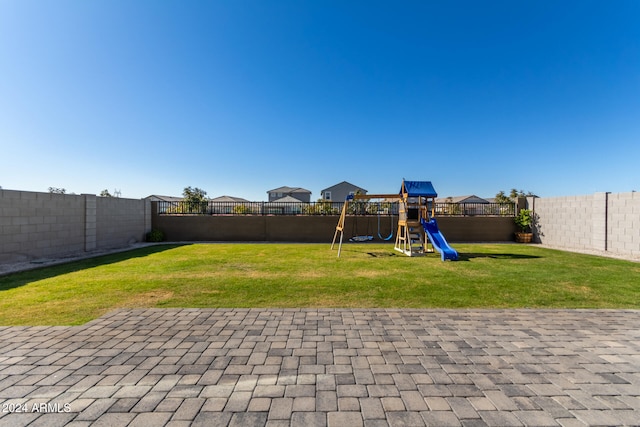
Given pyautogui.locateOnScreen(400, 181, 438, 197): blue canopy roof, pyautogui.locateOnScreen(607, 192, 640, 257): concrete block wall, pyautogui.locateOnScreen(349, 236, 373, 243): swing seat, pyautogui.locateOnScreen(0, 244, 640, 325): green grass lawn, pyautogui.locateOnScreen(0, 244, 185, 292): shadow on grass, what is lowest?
pyautogui.locateOnScreen(0, 244, 185, 292): shadow on grass

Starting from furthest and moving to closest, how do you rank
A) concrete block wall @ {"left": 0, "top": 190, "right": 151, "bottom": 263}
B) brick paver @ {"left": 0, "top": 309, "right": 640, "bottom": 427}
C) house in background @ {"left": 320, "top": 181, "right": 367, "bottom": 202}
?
1. house in background @ {"left": 320, "top": 181, "right": 367, "bottom": 202}
2. concrete block wall @ {"left": 0, "top": 190, "right": 151, "bottom": 263}
3. brick paver @ {"left": 0, "top": 309, "right": 640, "bottom": 427}

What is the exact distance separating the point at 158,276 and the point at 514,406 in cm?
735

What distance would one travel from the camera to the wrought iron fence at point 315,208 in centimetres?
1538

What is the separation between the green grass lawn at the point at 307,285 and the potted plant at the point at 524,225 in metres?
5.47

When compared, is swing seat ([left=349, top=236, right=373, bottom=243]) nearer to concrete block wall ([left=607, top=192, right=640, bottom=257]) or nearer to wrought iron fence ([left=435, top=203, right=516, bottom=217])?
wrought iron fence ([left=435, top=203, right=516, bottom=217])

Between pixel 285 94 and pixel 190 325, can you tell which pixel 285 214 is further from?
pixel 190 325

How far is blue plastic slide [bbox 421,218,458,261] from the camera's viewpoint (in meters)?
9.30

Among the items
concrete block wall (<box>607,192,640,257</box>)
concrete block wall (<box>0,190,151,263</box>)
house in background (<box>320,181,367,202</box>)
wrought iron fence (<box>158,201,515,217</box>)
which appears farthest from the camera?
house in background (<box>320,181,367,202</box>)

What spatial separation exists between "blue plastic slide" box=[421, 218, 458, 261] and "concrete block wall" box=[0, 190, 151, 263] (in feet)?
45.8

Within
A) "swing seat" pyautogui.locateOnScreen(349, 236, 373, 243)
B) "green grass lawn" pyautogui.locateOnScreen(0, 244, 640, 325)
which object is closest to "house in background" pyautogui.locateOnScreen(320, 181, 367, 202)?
"swing seat" pyautogui.locateOnScreen(349, 236, 373, 243)

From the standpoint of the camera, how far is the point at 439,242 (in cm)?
1013

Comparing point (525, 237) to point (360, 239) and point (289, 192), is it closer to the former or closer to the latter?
point (360, 239)

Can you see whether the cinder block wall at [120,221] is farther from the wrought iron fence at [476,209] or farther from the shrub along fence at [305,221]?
the wrought iron fence at [476,209]

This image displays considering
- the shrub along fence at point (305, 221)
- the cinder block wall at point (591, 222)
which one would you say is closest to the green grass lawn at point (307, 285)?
the cinder block wall at point (591, 222)
